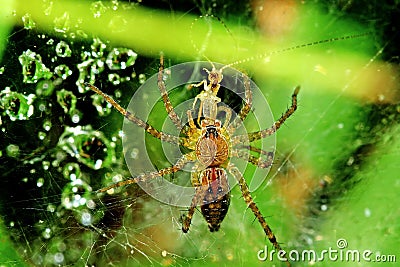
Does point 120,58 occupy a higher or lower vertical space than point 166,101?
higher

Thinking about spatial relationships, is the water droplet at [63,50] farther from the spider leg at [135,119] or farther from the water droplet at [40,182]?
the water droplet at [40,182]

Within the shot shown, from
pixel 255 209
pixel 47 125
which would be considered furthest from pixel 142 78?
pixel 255 209

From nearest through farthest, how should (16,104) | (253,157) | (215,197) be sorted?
(215,197) → (16,104) → (253,157)

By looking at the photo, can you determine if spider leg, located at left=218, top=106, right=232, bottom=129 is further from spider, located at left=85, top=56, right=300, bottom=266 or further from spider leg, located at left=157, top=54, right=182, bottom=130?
spider leg, located at left=157, top=54, right=182, bottom=130

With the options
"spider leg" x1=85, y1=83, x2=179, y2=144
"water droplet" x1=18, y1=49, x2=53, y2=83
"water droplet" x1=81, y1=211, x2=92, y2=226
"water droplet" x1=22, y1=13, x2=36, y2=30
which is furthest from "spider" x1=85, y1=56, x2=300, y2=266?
"water droplet" x1=22, y1=13, x2=36, y2=30

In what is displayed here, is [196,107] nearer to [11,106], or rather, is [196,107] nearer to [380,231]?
[11,106]

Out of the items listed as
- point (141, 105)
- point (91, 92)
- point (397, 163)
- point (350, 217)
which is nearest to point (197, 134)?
point (141, 105)

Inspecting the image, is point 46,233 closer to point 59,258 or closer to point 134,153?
point 59,258

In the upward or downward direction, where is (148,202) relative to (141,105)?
downward
